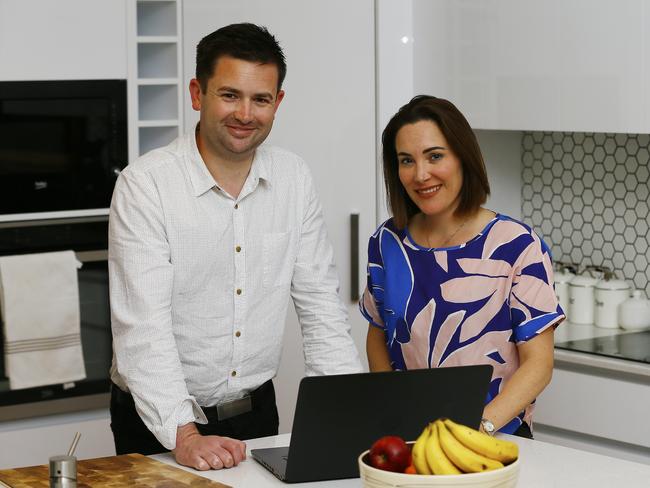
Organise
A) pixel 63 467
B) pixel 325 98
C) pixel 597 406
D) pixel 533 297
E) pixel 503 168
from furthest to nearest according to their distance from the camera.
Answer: pixel 503 168 < pixel 325 98 < pixel 597 406 < pixel 533 297 < pixel 63 467

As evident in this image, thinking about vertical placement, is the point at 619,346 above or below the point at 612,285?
below

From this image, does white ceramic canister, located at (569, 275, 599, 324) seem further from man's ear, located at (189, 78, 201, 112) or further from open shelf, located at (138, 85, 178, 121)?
man's ear, located at (189, 78, 201, 112)

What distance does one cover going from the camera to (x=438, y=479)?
4.69ft

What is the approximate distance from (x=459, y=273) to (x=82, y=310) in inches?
58.2

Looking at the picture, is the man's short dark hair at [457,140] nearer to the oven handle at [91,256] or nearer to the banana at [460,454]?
the banana at [460,454]

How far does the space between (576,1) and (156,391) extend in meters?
1.73

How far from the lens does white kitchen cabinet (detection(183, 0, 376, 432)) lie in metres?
3.42

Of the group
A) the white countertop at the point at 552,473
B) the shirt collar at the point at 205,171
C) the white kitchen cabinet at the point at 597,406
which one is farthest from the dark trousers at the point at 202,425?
the white kitchen cabinet at the point at 597,406

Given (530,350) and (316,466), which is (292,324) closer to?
(530,350)

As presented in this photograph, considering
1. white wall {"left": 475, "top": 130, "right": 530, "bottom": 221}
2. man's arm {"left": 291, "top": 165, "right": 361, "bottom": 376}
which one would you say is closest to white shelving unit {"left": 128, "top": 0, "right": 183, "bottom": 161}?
white wall {"left": 475, "top": 130, "right": 530, "bottom": 221}

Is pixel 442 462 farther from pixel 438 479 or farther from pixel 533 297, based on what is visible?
pixel 533 297

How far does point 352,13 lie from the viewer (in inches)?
134

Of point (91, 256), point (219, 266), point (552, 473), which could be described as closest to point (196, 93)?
point (219, 266)

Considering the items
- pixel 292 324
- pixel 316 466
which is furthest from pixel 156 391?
pixel 292 324
